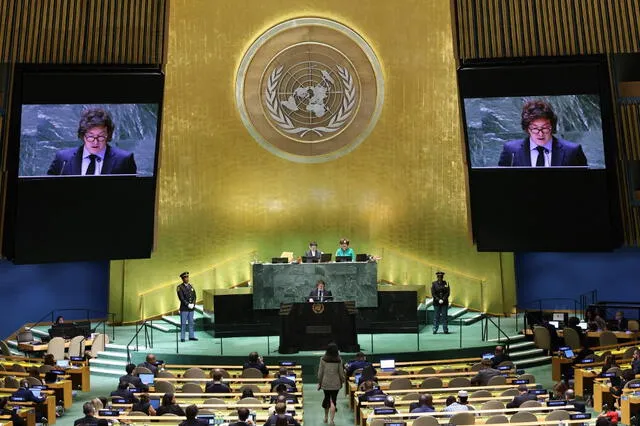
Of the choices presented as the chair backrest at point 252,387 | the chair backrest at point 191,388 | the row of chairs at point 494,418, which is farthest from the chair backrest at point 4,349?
Result: the row of chairs at point 494,418

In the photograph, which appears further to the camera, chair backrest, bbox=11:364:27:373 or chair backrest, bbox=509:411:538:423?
chair backrest, bbox=11:364:27:373

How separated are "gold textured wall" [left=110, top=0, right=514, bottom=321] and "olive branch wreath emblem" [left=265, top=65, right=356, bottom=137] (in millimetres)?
754

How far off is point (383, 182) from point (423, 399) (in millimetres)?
11420

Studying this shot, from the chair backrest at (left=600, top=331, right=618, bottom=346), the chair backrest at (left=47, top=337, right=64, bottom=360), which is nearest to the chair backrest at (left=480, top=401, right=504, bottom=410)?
the chair backrest at (left=600, top=331, right=618, bottom=346)

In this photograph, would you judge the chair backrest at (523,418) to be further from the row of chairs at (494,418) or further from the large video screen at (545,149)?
the large video screen at (545,149)

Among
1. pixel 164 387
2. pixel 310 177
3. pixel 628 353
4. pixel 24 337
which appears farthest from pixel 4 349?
pixel 628 353

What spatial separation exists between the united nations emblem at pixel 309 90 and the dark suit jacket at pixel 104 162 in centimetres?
490

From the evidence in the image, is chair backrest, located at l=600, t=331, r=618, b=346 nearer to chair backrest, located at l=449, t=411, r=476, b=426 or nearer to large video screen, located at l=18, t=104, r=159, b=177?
chair backrest, located at l=449, t=411, r=476, b=426

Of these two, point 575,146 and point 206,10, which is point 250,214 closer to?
point 206,10

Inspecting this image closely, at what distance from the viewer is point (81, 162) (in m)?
19.0

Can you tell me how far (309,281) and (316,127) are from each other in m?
4.29

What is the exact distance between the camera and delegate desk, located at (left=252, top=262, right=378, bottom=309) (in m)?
21.2

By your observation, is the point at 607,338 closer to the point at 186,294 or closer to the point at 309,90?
the point at 186,294

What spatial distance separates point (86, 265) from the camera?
24.2 meters
